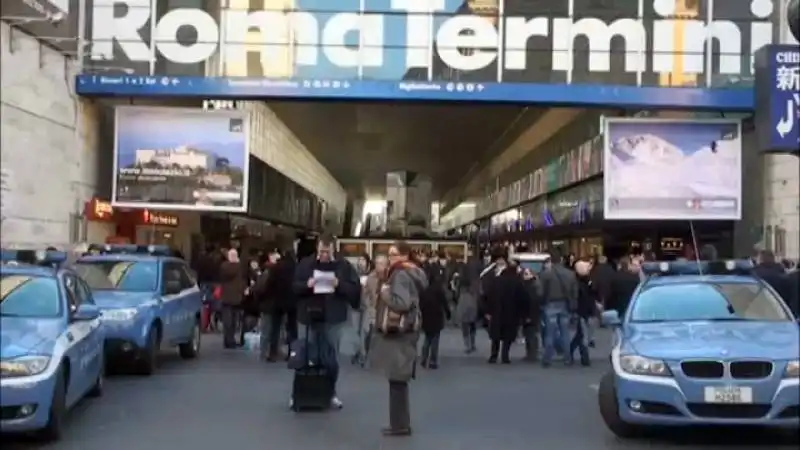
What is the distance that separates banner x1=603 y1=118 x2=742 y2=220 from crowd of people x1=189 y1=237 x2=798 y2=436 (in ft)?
14.8

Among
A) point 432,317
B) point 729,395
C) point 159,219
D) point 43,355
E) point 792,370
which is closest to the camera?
point 729,395

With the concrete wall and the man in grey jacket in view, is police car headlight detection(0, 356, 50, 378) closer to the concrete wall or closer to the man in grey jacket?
the concrete wall

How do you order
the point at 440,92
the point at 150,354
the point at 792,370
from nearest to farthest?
1. the point at 792,370
2. the point at 150,354
3. the point at 440,92

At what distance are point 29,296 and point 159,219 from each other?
58.6 ft

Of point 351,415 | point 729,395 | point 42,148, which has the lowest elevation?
point 351,415

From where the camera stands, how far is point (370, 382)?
14.0 metres

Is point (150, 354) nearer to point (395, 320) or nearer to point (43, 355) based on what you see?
point (43, 355)

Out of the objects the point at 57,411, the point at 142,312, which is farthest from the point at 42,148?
the point at 57,411

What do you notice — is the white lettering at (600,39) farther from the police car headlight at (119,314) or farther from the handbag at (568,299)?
the police car headlight at (119,314)

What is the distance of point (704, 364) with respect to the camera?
8805mm

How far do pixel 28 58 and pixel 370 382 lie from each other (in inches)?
372

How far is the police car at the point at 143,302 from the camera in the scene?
13797 mm

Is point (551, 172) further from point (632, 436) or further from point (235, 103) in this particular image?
point (632, 436)

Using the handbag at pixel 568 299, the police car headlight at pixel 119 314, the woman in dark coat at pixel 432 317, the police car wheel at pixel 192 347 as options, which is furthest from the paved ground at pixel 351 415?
the handbag at pixel 568 299
